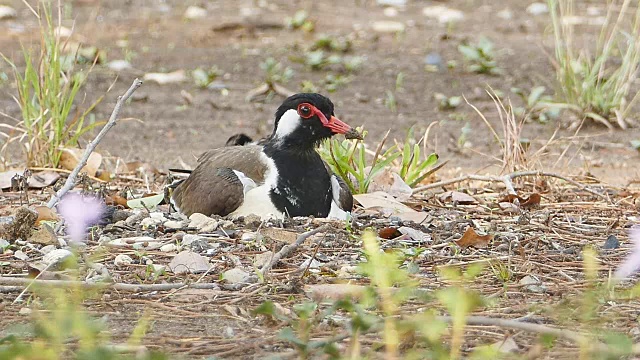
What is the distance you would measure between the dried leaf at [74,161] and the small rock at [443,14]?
22.1 feet

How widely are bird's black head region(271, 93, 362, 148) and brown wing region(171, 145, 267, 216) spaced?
19 centimetres

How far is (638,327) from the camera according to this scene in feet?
11.3

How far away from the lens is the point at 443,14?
→ 12453 millimetres

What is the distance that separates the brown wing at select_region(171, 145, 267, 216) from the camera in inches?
196

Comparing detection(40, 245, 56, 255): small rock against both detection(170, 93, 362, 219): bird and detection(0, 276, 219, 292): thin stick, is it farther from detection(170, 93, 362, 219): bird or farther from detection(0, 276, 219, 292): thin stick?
detection(170, 93, 362, 219): bird

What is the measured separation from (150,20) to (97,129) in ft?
13.6

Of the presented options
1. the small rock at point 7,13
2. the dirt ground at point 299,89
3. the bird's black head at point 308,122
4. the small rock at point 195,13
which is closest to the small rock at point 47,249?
the dirt ground at point 299,89

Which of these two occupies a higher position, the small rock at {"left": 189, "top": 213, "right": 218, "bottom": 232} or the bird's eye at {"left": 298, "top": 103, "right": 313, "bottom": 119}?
the bird's eye at {"left": 298, "top": 103, "right": 313, "bottom": 119}

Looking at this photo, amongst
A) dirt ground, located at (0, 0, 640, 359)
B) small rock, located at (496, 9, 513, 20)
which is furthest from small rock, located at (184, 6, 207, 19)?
small rock, located at (496, 9, 513, 20)

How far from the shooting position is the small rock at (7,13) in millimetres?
11680

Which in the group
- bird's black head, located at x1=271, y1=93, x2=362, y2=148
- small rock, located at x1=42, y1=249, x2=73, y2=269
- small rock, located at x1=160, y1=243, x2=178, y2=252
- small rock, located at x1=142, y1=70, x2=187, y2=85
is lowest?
small rock, located at x1=142, y1=70, x2=187, y2=85

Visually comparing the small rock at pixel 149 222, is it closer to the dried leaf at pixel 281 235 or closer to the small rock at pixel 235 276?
the dried leaf at pixel 281 235

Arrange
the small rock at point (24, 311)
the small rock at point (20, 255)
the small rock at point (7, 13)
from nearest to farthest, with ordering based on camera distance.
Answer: the small rock at point (24, 311) < the small rock at point (20, 255) < the small rock at point (7, 13)

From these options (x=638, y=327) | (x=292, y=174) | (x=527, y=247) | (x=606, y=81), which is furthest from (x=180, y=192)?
(x=606, y=81)
